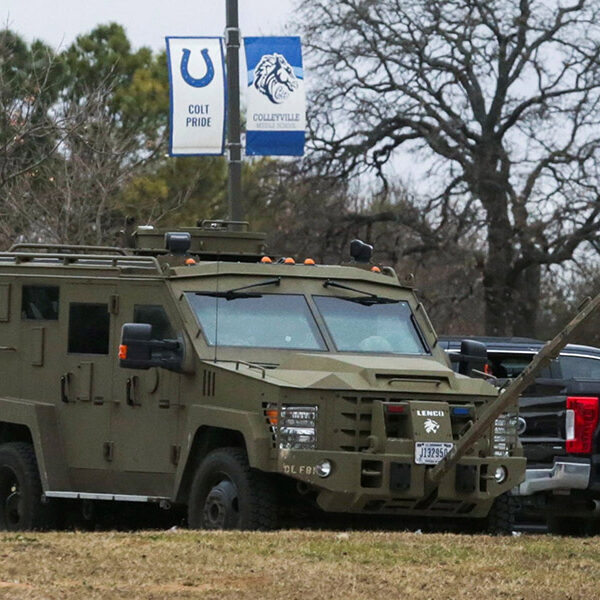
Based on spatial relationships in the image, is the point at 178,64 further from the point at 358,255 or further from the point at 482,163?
the point at 482,163

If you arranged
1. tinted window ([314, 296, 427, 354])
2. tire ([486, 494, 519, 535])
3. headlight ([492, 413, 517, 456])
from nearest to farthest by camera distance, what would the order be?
headlight ([492, 413, 517, 456])
tire ([486, 494, 519, 535])
tinted window ([314, 296, 427, 354])

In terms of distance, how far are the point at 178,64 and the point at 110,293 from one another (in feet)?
19.8

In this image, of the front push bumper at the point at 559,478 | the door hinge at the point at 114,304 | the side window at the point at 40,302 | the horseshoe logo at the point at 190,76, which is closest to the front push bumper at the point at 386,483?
the door hinge at the point at 114,304

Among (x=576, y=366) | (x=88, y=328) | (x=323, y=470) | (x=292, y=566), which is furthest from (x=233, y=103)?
(x=292, y=566)

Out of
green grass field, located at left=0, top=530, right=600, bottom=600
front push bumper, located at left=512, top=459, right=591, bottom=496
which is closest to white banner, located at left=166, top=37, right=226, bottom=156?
front push bumper, located at left=512, top=459, right=591, bottom=496

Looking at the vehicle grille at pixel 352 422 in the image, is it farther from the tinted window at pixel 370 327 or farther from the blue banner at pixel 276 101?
the blue banner at pixel 276 101

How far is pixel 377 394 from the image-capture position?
12.5 m

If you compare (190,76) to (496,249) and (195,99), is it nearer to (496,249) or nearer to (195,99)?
(195,99)

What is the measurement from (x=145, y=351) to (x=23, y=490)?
199cm

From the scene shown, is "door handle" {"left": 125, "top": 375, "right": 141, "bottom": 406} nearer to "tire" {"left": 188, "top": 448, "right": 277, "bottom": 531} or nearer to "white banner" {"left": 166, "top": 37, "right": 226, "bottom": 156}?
"tire" {"left": 188, "top": 448, "right": 277, "bottom": 531}

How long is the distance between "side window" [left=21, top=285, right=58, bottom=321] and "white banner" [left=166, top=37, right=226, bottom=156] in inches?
208

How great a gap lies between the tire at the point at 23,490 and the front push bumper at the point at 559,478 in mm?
3751

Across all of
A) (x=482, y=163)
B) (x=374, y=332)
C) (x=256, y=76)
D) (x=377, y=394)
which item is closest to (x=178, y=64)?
(x=256, y=76)

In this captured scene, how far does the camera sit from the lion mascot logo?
1945cm
